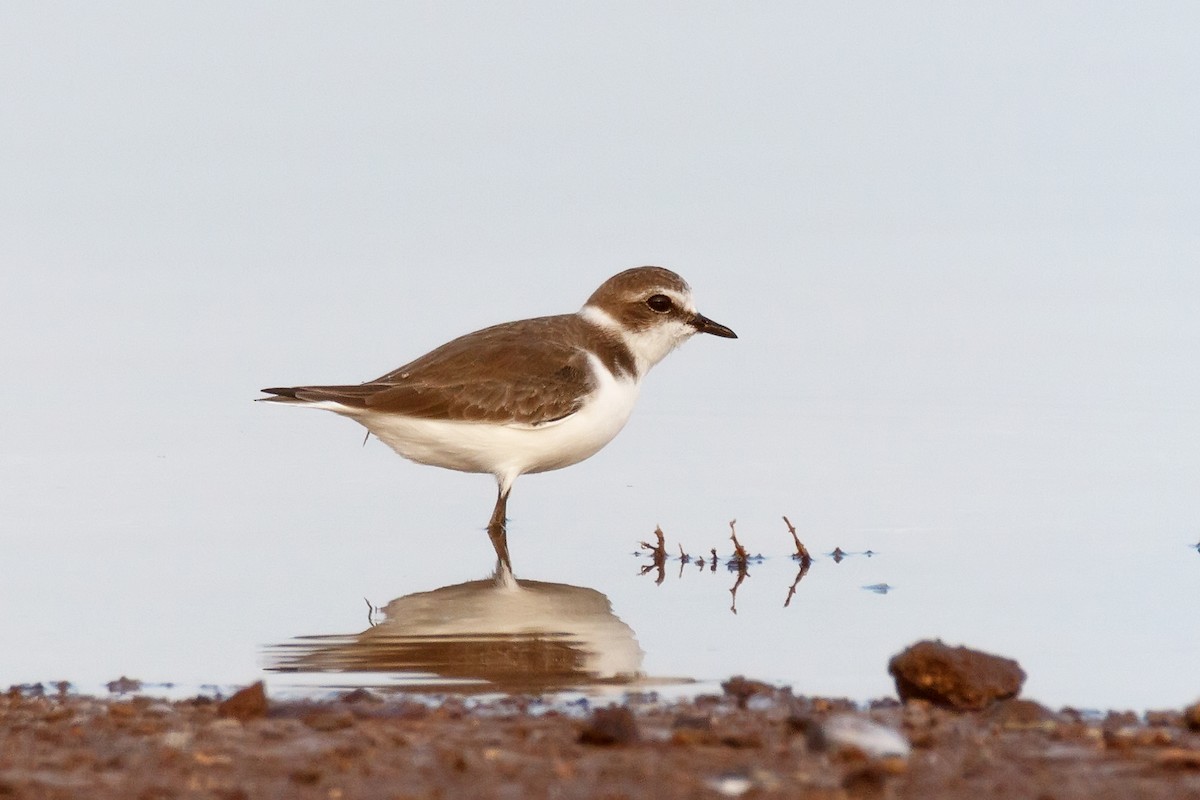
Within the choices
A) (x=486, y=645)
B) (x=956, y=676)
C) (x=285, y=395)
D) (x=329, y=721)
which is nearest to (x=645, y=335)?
(x=285, y=395)

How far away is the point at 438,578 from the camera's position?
9000 millimetres

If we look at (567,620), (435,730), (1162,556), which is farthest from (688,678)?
(1162,556)

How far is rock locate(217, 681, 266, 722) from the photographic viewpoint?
6012 mm

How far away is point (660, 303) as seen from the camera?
11.0 metres

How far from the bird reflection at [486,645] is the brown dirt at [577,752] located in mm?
869

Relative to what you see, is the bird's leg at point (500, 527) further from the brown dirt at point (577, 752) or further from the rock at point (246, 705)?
the rock at point (246, 705)

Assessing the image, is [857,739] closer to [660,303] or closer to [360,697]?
[360,697]

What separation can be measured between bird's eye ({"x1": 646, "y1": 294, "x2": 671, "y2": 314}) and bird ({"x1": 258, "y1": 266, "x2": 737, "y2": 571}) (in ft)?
1.19

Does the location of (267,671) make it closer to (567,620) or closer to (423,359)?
(567,620)

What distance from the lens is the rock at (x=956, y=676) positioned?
6227mm

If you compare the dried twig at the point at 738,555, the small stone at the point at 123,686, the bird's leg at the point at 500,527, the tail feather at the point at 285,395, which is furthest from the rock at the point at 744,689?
the tail feather at the point at 285,395

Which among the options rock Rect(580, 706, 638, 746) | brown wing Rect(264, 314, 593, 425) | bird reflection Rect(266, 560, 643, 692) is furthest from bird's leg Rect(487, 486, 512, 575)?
rock Rect(580, 706, 638, 746)

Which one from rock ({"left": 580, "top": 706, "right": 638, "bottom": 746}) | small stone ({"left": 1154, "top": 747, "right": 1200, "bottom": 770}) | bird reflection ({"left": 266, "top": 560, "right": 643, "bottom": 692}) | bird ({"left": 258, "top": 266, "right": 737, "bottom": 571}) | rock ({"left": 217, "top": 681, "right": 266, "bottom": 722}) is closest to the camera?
small stone ({"left": 1154, "top": 747, "right": 1200, "bottom": 770})

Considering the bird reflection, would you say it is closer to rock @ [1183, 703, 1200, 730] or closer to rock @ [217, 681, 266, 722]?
rock @ [217, 681, 266, 722]
